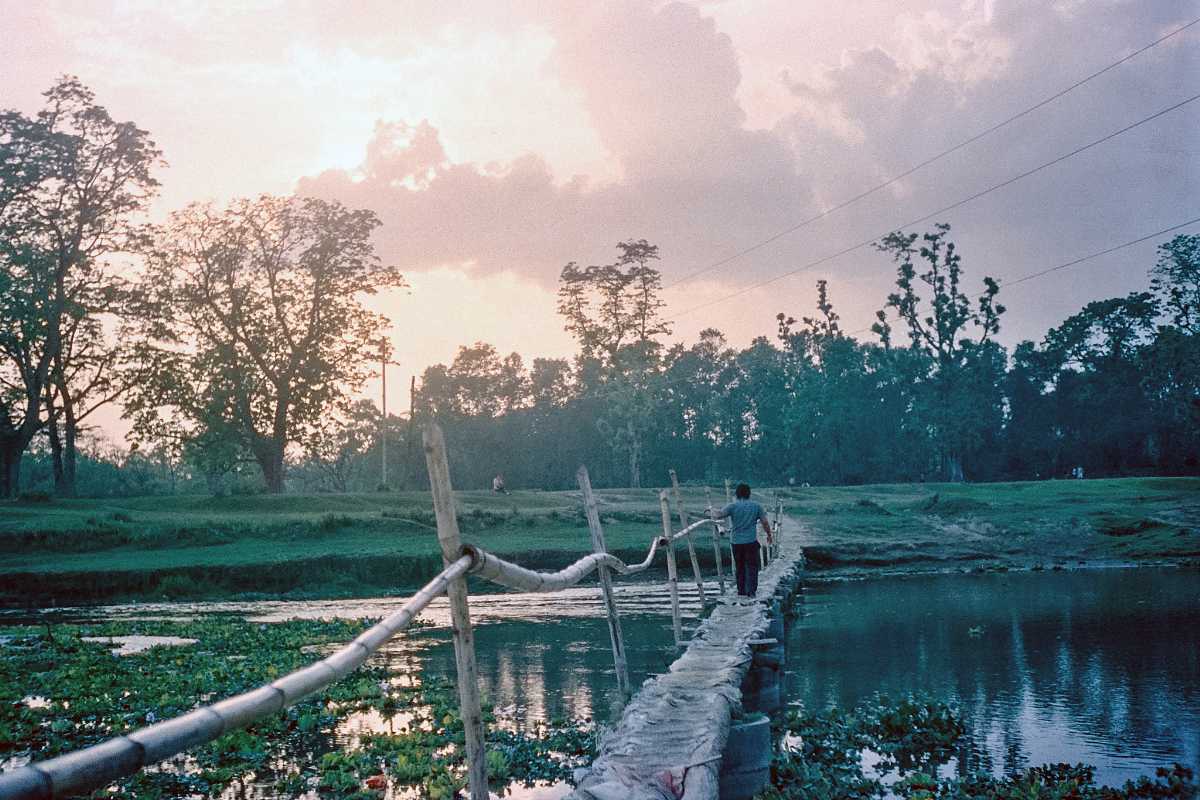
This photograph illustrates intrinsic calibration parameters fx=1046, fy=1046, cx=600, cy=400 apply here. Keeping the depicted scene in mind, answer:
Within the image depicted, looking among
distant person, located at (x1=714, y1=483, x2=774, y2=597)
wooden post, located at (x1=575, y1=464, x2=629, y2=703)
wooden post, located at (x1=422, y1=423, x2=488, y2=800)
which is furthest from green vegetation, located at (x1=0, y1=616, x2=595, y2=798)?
distant person, located at (x1=714, y1=483, x2=774, y2=597)

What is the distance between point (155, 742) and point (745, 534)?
14.1m

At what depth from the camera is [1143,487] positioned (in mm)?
50438

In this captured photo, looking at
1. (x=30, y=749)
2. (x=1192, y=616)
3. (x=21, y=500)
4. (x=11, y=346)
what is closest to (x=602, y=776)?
(x=30, y=749)

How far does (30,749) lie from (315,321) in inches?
1617

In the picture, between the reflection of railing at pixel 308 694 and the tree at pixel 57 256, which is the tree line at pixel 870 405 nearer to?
the tree at pixel 57 256

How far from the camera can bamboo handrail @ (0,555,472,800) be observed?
292 centimetres

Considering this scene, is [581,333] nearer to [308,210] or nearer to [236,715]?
[308,210]

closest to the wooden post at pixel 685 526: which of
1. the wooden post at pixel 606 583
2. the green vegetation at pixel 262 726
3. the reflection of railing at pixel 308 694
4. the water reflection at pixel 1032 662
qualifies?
the water reflection at pixel 1032 662

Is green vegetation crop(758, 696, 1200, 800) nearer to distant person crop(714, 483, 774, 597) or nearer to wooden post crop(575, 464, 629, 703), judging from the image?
wooden post crop(575, 464, 629, 703)

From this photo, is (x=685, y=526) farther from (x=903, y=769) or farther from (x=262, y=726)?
(x=262, y=726)

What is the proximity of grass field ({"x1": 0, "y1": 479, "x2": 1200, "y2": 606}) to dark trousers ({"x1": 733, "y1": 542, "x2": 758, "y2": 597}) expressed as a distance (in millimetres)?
16185

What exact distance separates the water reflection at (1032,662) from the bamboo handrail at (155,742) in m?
8.69

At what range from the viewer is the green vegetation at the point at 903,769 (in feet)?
30.3

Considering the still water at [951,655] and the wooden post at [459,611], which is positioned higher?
the wooden post at [459,611]
